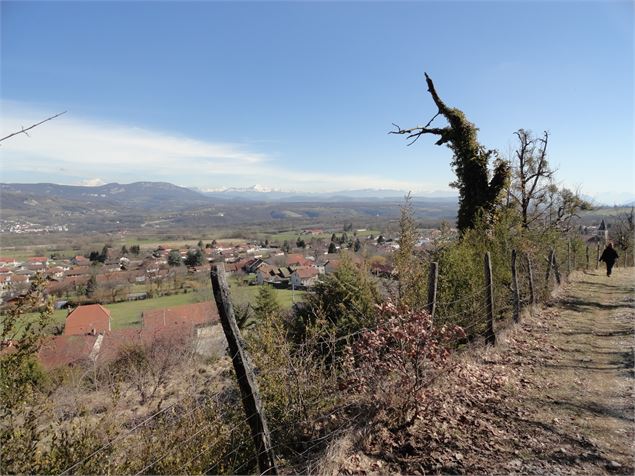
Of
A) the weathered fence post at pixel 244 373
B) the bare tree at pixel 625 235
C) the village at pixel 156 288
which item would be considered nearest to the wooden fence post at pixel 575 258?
the village at pixel 156 288

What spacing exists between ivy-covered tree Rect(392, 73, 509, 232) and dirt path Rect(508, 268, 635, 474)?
13.3ft

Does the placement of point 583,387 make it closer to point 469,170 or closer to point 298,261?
point 469,170

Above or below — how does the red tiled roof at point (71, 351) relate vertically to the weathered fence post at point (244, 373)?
below

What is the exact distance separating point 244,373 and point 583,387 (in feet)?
16.5

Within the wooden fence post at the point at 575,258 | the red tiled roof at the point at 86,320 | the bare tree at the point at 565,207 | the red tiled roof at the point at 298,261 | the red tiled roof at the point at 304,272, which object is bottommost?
the red tiled roof at the point at 86,320

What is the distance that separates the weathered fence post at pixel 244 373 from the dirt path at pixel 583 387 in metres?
2.50

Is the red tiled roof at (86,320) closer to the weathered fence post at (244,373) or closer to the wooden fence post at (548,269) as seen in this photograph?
the wooden fence post at (548,269)

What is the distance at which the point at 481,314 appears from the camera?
7711mm

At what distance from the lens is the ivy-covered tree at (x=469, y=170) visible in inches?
482

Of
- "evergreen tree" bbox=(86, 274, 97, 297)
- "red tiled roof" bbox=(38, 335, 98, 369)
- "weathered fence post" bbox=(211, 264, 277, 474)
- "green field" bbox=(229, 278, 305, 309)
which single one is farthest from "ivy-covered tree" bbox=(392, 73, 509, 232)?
"evergreen tree" bbox=(86, 274, 97, 297)

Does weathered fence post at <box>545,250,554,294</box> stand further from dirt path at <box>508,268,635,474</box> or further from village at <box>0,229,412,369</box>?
village at <box>0,229,412,369</box>

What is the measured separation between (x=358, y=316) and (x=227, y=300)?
6629mm

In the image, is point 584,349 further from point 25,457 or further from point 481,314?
point 25,457

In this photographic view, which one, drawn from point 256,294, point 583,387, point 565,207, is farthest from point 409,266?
point 256,294
